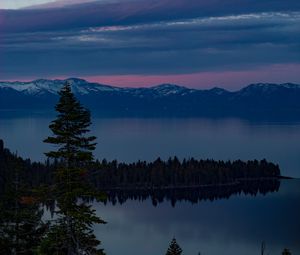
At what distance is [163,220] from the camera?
105938mm

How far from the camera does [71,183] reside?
17.8 m

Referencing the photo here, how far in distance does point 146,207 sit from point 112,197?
58.4 ft

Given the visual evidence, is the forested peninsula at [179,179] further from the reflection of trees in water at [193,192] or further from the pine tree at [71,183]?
the pine tree at [71,183]

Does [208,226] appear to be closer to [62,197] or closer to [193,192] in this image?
[193,192]

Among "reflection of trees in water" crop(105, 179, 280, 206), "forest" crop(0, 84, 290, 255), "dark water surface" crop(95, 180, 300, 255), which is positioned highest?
"forest" crop(0, 84, 290, 255)

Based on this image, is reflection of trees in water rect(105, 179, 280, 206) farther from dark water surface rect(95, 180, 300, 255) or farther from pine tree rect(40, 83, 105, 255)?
pine tree rect(40, 83, 105, 255)

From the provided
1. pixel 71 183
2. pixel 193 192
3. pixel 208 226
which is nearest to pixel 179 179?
pixel 193 192

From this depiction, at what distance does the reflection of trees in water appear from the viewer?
135 meters

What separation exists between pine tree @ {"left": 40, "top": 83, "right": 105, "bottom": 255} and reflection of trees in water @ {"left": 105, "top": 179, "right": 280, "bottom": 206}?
109 metres

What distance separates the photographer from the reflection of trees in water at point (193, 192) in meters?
135

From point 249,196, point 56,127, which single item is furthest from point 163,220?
point 56,127

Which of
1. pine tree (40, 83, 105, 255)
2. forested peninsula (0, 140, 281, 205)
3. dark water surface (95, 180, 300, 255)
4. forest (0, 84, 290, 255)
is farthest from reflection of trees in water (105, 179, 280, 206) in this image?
pine tree (40, 83, 105, 255)

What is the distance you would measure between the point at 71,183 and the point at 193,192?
426 ft

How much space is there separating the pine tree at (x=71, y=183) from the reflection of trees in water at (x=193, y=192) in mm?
108978
